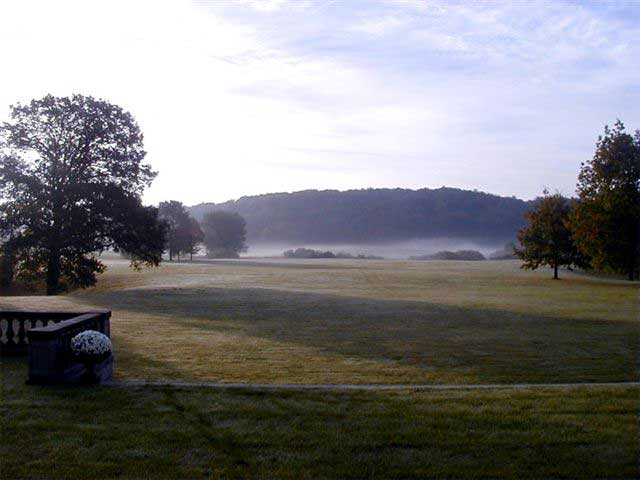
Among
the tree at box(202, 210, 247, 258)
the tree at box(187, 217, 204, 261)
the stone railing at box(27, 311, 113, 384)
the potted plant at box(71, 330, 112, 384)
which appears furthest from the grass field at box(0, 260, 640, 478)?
the tree at box(202, 210, 247, 258)

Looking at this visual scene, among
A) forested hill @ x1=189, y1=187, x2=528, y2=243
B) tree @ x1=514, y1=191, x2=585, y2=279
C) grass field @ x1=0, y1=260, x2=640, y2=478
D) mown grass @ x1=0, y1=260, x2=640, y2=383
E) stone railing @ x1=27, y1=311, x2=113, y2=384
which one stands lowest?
mown grass @ x1=0, y1=260, x2=640, y2=383

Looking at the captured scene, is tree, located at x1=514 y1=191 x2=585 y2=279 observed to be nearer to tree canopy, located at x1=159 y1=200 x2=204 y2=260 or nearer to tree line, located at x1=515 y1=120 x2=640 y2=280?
tree line, located at x1=515 y1=120 x2=640 y2=280

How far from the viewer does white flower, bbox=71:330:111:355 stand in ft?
A: 35.5

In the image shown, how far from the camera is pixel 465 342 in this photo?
19.4 metres

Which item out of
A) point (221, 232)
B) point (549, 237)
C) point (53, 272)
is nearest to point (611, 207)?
point (549, 237)

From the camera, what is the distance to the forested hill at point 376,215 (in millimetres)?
164750

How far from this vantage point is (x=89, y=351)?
10820mm

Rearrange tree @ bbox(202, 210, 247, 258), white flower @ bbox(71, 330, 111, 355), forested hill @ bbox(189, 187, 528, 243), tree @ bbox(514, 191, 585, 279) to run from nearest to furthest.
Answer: white flower @ bbox(71, 330, 111, 355), tree @ bbox(514, 191, 585, 279), tree @ bbox(202, 210, 247, 258), forested hill @ bbox(189, 187, 528, 243)

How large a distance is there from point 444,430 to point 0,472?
4822 millimetres

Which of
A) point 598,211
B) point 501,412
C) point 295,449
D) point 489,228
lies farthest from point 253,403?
point 489,228

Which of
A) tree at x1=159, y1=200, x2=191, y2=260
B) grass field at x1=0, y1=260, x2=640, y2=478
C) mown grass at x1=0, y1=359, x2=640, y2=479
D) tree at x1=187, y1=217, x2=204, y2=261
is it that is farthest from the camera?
tree at x1=187, y1=217, x2=204, y2=261

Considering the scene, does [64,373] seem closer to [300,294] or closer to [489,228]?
[300,294]

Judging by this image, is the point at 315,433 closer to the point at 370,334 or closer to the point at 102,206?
the point at 370,334

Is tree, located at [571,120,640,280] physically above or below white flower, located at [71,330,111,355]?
above
